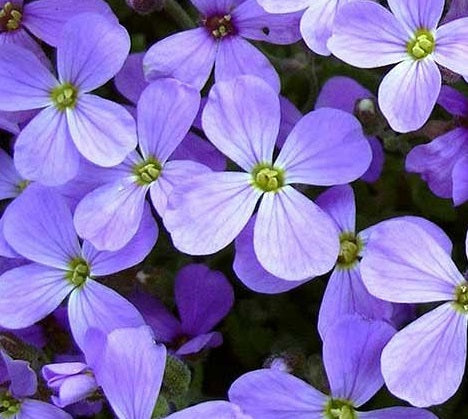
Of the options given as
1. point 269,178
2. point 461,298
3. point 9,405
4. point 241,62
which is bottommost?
point 9,405

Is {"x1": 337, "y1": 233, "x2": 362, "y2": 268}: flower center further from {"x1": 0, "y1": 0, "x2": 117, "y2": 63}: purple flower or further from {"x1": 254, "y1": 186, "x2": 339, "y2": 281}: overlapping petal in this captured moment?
{"x1": 0, "y1": 0, "x2": 117, "y2": 63}: purple flower

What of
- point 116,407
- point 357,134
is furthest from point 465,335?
point 116,407

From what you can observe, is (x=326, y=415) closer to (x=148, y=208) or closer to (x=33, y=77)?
(x=148, y=208)

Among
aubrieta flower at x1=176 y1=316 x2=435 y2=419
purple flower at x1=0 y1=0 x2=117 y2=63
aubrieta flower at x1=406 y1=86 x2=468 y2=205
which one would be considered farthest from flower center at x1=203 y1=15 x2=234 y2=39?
aubrieta flower at x1=176 y1=316 x2=435 y2=419

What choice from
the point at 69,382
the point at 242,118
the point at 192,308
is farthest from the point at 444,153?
the point at 69,382

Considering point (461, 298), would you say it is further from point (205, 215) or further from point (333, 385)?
point (205, 215)

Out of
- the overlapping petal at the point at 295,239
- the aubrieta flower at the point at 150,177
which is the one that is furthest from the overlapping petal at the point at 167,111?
the overlapping petal at the point at 295,239

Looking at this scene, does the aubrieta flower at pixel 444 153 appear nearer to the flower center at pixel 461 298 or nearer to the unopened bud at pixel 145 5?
the flower center at pixel 461 298
